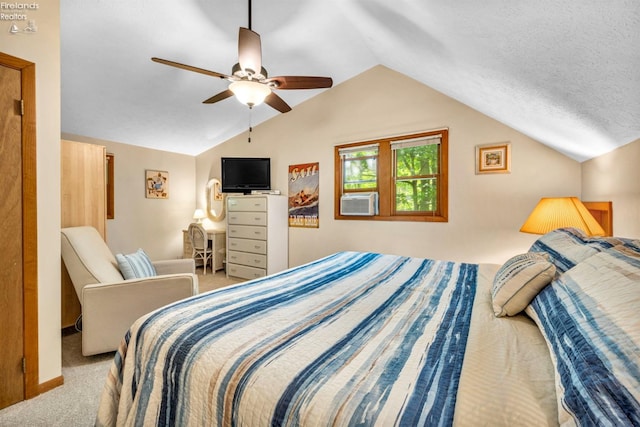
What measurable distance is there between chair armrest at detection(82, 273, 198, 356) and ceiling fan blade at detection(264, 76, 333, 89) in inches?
65.7

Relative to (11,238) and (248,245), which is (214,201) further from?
(11,238)

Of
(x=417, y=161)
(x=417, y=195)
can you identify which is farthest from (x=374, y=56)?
(x=417, y=195)

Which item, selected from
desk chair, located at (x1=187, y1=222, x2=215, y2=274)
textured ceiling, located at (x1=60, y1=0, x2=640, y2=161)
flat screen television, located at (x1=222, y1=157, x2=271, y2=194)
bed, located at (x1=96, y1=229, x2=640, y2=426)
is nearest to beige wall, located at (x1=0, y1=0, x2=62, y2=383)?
textured ceiling, located at (x1=60, y1=0, x2=640, y2=161)

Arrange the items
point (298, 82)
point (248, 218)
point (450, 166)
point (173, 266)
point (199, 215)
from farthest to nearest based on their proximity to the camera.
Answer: point (199, 215) → point (248, 218) → point (450, 166) → point (173, 266) → point (298, 82)

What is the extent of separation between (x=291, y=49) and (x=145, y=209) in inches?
138

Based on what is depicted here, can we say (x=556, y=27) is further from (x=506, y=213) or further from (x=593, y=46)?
(x=506, y=213)

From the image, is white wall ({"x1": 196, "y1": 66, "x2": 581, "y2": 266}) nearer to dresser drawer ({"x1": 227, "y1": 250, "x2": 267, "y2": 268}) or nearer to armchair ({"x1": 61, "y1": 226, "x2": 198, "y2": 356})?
dresser drawer ({"x1": 227, "y1": 250, "x2": 267, "y2": 268})

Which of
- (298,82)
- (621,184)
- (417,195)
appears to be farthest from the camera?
(417,195)

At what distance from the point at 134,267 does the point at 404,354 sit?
233 cm

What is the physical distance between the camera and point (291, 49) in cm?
307

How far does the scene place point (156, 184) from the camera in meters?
4.86

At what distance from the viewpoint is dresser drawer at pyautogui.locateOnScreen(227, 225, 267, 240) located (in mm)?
4129

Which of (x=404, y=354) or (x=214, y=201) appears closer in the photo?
(x=404, y=354)

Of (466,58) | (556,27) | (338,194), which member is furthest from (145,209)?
(556,27)
